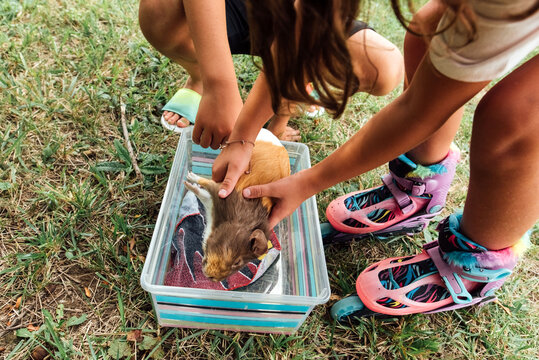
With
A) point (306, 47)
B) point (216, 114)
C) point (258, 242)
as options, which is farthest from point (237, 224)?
point (306, 47)

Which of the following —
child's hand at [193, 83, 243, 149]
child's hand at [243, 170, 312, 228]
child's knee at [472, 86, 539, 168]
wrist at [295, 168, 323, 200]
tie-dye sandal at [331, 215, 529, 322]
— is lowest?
tie-dye sandal at [331, 215, 529, 322]

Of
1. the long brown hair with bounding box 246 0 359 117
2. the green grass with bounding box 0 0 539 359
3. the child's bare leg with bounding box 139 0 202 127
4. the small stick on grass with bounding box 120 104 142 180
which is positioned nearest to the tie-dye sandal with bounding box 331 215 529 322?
the green grass with bounding box 0 0 539 359

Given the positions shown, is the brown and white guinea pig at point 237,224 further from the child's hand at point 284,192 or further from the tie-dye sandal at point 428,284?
the tie-dye sandal at point 428,284

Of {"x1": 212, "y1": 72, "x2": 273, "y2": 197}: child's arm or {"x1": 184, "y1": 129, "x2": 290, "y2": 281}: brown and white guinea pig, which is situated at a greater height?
{"x1": 212, "y1": 72, "x2": 273, "y2": 197}: child's arm

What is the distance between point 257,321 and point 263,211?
40 cm

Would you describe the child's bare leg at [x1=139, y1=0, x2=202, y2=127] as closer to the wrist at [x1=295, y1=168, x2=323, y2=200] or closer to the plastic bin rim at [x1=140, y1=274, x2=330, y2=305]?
the wrist at [x1=295, y1=168, x2=323, y2=200]

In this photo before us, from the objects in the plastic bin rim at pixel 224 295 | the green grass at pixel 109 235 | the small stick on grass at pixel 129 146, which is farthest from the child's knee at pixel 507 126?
the small stick on grass at pixel 129 146

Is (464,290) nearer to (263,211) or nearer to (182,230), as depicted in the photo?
(263,211)

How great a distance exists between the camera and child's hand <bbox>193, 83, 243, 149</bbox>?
1.41 meters

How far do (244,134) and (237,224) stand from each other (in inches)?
13.4

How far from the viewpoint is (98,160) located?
183cm

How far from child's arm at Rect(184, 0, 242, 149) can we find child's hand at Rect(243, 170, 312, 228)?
1.01 ft

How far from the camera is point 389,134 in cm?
111

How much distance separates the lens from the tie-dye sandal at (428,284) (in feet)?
4.54
